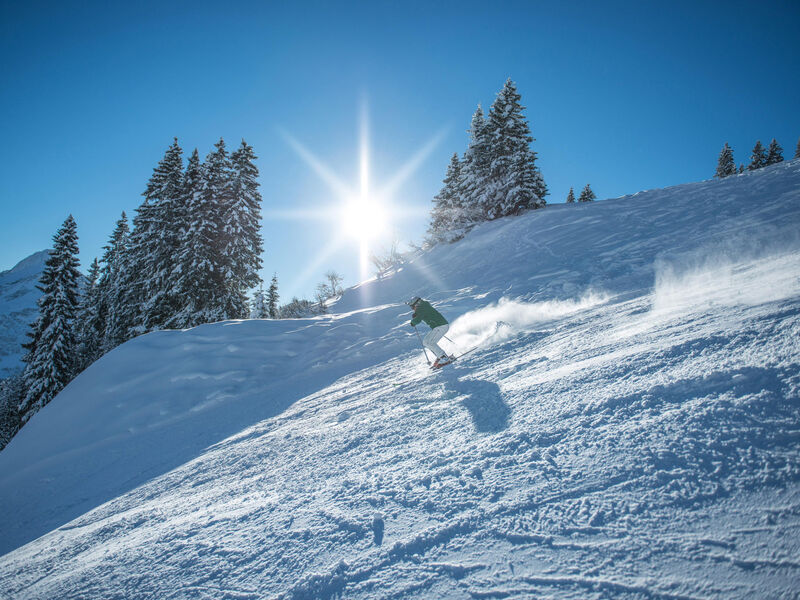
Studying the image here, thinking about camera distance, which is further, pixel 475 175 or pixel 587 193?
pixel 587 193

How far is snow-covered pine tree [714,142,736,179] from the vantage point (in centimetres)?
4981

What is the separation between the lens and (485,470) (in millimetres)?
2744

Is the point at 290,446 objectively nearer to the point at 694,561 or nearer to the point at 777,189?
the point at 694,561

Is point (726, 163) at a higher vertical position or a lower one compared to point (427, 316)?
higher

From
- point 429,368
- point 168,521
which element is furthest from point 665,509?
point 429,368

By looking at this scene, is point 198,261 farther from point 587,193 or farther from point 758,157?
point 758,157

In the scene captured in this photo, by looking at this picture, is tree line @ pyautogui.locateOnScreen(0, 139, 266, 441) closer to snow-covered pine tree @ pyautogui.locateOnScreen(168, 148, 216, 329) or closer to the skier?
snow-covered pine tree @ pyautogui.locateOnScreen(168, 148, 216, 329)

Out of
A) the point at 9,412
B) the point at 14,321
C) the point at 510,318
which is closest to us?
the point at 510,318

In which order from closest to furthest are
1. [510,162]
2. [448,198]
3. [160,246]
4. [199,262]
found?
1. [199,262]
2. [160,246]
3. [510,162]
4. [448,198]

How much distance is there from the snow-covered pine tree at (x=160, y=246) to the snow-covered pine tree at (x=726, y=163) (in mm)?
68117

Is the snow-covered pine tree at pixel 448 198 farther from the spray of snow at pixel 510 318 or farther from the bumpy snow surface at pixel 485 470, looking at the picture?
the bumpy snow surface at pixel 485 470

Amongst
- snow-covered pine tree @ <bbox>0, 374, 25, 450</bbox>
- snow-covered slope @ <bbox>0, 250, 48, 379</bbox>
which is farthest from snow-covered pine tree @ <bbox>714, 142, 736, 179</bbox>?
snow-covered slope @ <bbox>0, 250, 48, 379</bbox>

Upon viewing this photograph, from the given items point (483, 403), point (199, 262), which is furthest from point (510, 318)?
point (199, 262)

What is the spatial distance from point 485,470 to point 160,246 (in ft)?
99.1
